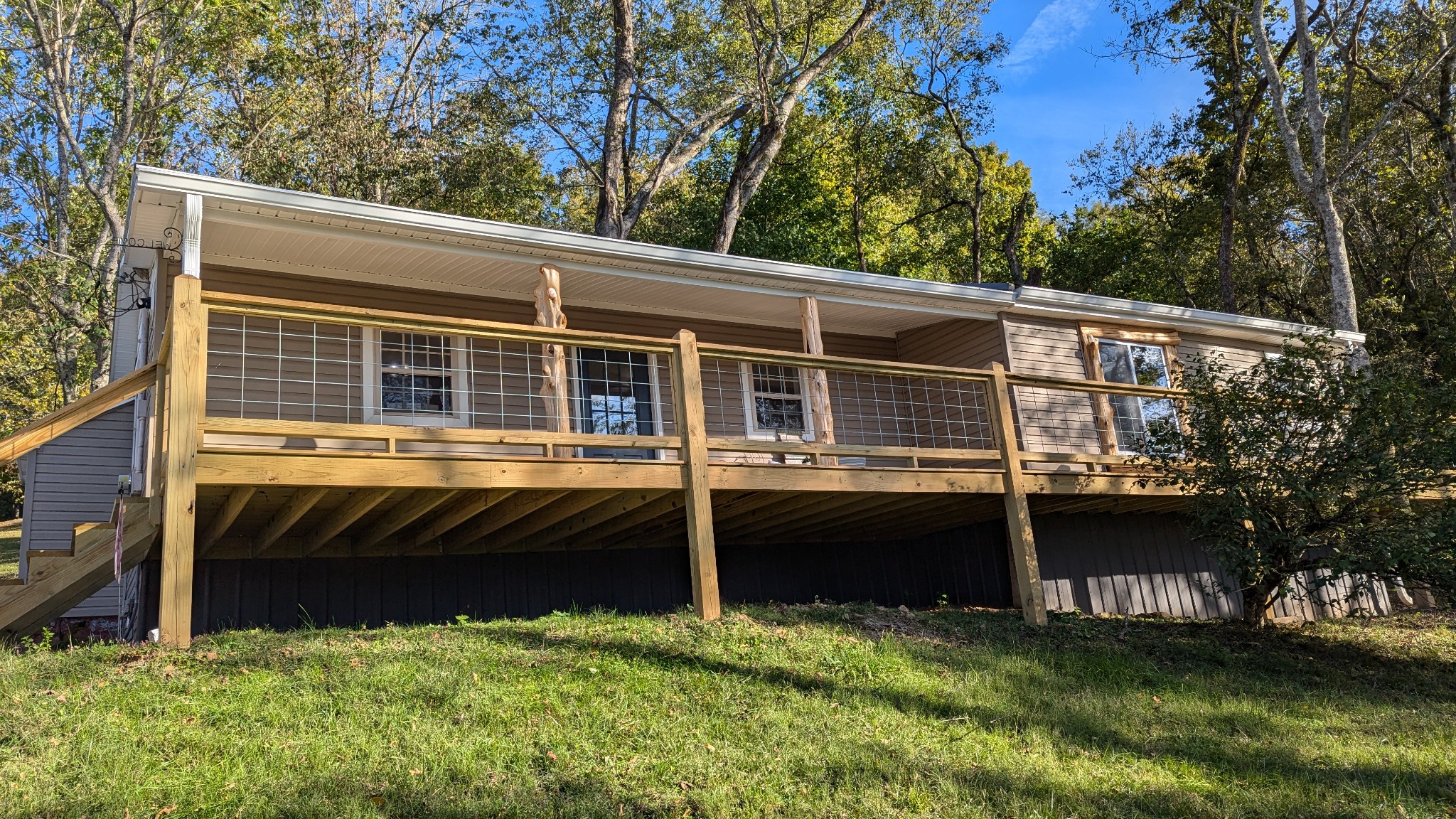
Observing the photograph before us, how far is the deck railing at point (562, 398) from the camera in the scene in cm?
695

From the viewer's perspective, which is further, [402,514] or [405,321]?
[402,514]

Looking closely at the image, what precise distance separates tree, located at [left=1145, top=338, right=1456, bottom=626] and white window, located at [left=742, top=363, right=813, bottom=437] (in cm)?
511

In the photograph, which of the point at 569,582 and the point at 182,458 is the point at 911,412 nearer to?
the point at 569,582

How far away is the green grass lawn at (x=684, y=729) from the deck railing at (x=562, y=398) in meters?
1.44

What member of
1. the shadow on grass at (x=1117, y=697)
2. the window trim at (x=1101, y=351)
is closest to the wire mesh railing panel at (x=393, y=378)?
the shadow on grass at (x=1117, y=697)

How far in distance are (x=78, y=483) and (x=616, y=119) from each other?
1303 centimetres

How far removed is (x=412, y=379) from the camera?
1079 cm

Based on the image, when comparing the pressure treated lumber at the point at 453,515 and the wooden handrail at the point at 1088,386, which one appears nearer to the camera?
the pressure treated lumber at the point at 453,515

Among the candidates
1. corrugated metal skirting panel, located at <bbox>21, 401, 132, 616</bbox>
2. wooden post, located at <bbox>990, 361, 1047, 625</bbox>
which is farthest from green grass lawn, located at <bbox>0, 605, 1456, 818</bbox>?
corrugated metal skirting panel, located at <bbox>21, 401, 132, 616</bbox>

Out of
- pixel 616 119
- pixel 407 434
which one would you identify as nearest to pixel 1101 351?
pixel 407 434

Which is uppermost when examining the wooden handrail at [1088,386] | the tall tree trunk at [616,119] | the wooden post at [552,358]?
the tall tree trunk at [616,119]

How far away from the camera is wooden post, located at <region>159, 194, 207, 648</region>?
18.4 feet

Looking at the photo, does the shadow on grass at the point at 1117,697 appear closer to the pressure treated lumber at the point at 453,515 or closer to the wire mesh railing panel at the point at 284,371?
the pressure treated lumber at the point at 453,515

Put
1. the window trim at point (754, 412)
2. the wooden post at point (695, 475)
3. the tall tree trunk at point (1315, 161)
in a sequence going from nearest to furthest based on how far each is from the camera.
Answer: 1. the wooden post at point (695, 475)
2. the window trim at point (754, 412)
3. the tall tree trunk at point (1315, 161)
